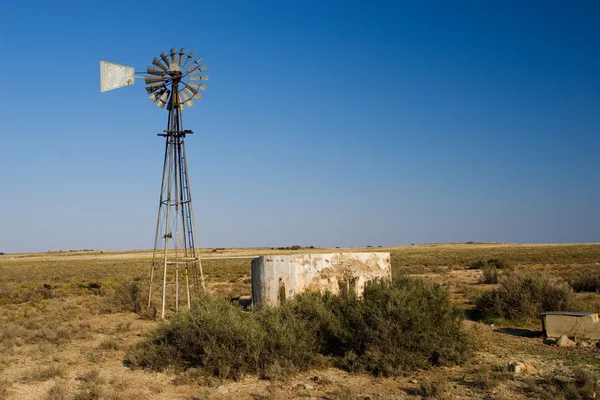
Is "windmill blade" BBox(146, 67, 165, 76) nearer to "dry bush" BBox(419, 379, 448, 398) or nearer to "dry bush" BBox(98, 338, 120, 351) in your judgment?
"dry bush" BBox(98, 338, 120, 351)

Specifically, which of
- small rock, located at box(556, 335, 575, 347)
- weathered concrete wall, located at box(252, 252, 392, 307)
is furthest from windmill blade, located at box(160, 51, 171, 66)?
small rock, located at box(556, 335, 575, 347)

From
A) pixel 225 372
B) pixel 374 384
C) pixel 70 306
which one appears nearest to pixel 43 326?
pixel 70 306

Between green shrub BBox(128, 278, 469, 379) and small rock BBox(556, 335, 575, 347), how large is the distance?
81.9 inches

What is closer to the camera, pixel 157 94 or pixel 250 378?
pixel 250 378

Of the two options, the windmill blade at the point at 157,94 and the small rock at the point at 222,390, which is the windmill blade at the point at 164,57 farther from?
the small rock at the point at 222,390

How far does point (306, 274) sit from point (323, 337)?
2357mm

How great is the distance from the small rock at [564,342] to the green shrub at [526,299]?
2.61m

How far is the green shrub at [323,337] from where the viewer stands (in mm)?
8320

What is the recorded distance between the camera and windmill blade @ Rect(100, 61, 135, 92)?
13.5 metres

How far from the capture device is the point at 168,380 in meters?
8.37

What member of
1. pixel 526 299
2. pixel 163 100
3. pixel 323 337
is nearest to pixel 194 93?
pixel 163 100

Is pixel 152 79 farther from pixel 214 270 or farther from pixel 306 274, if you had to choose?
pixel 214 270

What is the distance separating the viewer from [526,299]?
492 inches

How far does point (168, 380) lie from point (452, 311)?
16.8 ft
